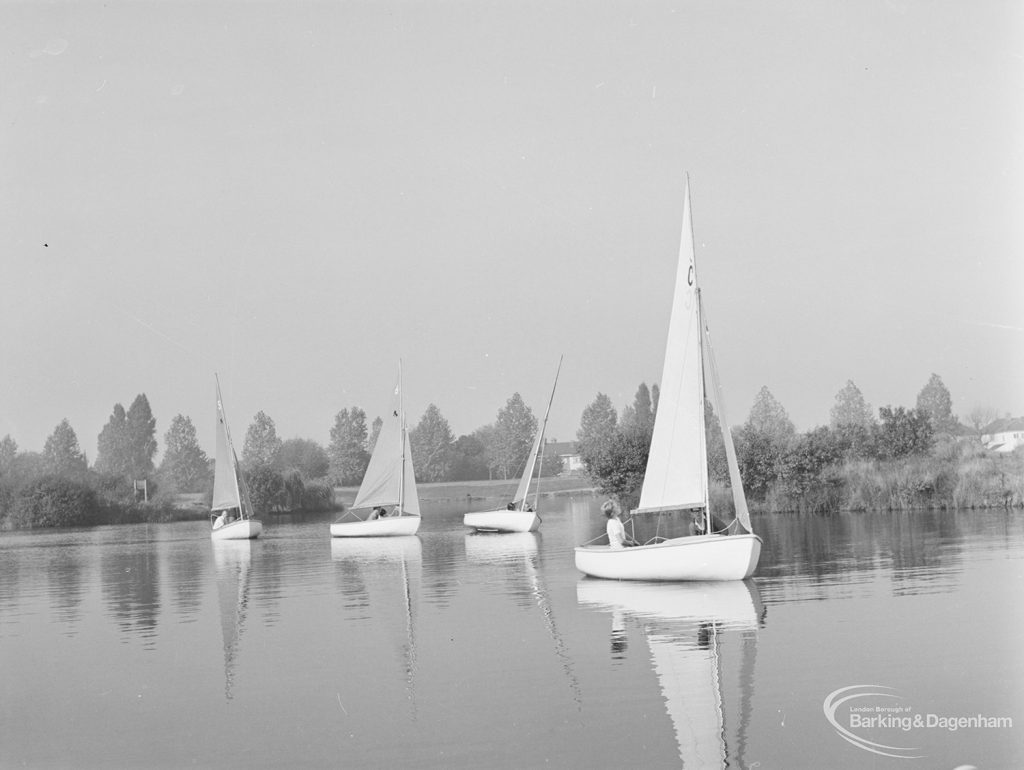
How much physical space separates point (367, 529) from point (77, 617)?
28062 millimetres

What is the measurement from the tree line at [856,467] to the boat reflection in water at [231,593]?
23.6 meters

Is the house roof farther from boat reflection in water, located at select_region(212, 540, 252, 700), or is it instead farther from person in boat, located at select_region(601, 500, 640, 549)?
person in boat, located at select_region(601, 500, 640, 549)

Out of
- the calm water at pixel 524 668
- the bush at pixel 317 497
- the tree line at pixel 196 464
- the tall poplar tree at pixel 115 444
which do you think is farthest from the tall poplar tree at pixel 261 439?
the calm water at pixel 524 668

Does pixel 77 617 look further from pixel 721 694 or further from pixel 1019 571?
pixel 1019 571

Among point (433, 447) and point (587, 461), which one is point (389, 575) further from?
point (433, 447)

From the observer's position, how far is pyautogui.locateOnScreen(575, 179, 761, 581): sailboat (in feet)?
81.6

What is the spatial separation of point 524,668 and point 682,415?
439 inches

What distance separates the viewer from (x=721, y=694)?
14117mm

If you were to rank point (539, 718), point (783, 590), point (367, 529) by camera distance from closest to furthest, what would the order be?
point (539, 718)
point (783, 590)
point (367, 529)

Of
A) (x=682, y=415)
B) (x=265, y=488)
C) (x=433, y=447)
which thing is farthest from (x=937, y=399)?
(x=682, y=415)

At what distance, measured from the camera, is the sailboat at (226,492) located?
54.7m

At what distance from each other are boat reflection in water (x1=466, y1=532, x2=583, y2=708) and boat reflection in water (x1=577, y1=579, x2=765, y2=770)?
0.96 m

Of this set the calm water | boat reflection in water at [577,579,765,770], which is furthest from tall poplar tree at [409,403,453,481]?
boat reflection in water at [577,579,765,770]

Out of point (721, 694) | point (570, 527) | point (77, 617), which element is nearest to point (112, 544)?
point (570, 527)
